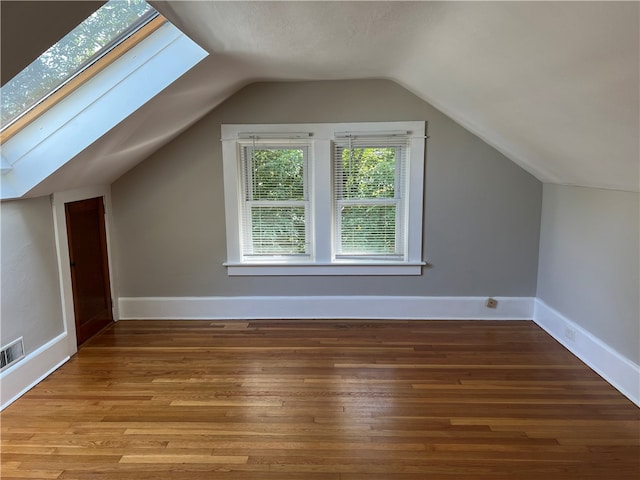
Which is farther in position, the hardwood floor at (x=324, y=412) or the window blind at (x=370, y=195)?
the window blind at (x=370, y=195)

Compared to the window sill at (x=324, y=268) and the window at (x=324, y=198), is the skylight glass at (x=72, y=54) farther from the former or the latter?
the window sill at (x=324, y=268)

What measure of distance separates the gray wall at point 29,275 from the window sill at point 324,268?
145 centimetres

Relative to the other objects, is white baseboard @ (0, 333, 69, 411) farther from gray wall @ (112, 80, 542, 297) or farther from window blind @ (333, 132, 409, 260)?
window blind @ (333, 132, 409, 260)

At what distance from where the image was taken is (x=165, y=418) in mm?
2441

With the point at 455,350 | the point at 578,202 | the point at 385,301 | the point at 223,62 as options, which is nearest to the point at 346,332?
the point at 385,301

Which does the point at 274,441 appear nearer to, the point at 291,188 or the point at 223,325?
the point at 223,325

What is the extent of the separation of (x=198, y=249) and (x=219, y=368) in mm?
1326

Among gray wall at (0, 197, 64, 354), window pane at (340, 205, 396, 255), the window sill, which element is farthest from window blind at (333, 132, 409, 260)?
gray wall at (0, 197, 64, 354)

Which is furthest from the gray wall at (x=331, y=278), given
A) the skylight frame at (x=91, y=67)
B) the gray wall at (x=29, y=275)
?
the skylight frame at (x=91, y=67)

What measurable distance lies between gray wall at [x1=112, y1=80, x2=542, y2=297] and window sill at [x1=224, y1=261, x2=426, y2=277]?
75mm

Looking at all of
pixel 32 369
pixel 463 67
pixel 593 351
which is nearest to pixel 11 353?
pixel 32 369

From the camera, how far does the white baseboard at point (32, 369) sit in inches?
102

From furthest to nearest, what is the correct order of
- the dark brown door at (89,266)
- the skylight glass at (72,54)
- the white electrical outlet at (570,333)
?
1. the dark brown door at (89,266)
2. the white electrical outlet at (570,333)
3. the skylight glass at (72,54)

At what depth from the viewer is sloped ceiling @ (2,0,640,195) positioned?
1.58 m
